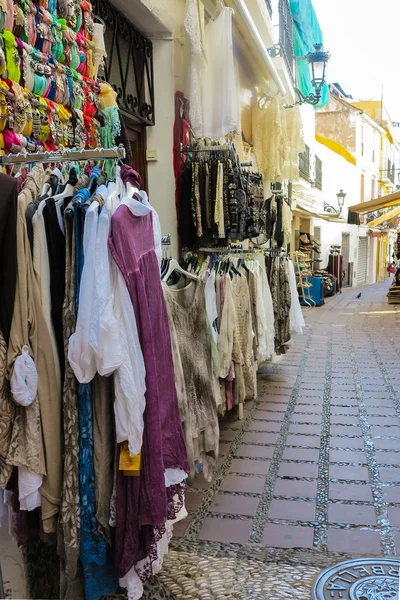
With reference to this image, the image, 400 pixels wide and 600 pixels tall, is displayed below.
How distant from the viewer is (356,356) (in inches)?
297

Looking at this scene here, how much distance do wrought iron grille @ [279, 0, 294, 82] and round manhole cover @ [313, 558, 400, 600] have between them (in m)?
7.37

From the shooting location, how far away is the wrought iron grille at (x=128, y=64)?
3.54m

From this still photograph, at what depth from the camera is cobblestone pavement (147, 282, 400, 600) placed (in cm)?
256

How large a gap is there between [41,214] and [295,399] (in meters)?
4.14

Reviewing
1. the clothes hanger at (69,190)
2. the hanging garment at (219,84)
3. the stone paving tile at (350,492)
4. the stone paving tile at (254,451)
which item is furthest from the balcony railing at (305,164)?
the clothes hanger at (69,190)

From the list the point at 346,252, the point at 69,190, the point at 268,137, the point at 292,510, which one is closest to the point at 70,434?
the point at 69,190

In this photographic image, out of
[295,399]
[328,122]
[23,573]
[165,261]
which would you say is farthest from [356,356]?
[328,122]

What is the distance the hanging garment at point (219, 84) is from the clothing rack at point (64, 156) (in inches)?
98.2

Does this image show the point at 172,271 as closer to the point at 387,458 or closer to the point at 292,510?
the point at 292,510

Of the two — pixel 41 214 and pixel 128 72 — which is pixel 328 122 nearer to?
pixel 128 72

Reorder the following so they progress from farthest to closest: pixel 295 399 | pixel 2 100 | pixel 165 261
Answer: pixel 295 399, pixel 165 261, pixel 2 100

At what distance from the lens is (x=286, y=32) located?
8547 mm

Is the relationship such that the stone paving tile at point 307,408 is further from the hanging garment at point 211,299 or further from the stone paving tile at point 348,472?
the hanging garment at point 211,299

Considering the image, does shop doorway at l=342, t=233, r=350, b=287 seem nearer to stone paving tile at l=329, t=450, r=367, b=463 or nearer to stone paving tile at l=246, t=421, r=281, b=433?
stone paving tile at l=246, t=421, r=281, b=433
